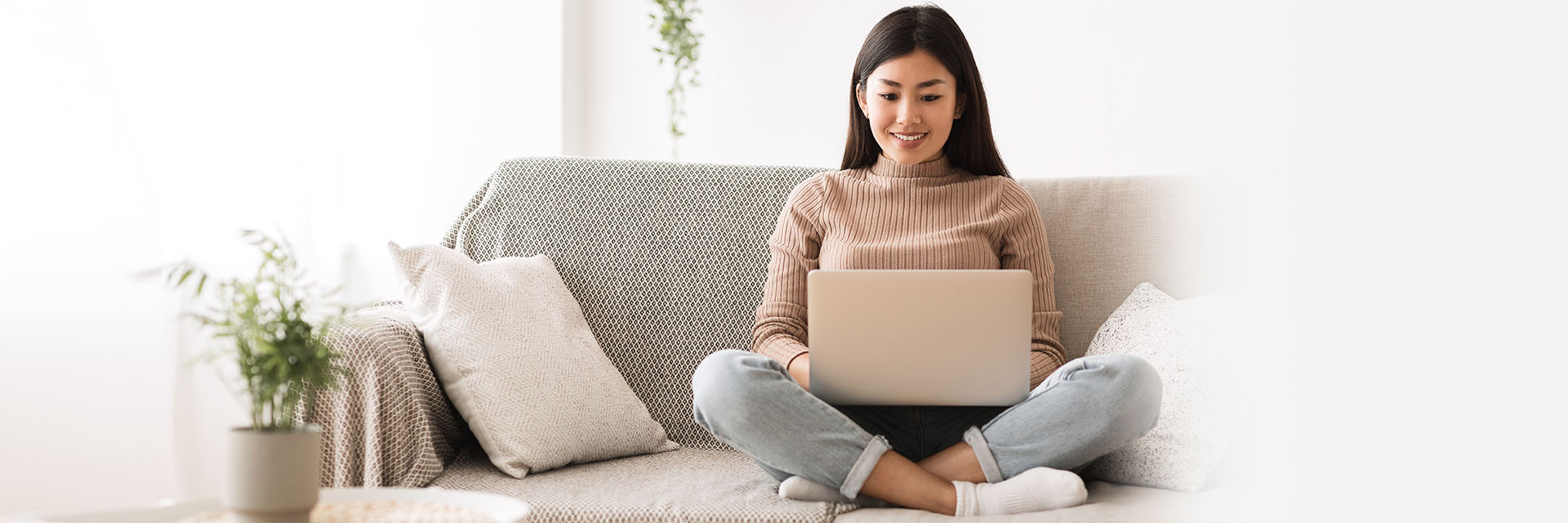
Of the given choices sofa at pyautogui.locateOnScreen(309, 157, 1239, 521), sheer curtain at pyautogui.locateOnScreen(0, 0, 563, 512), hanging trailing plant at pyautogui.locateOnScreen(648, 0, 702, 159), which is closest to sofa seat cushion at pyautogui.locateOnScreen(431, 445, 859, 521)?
sofa at pyautogui.locateOnScreen(309, 157, 1239, 521)

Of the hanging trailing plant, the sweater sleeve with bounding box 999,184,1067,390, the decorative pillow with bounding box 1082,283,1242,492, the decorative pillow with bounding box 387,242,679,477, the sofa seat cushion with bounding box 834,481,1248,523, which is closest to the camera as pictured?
the sofa seat cushion with bounding box 834,481,1248,523

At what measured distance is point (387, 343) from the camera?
1.38 m

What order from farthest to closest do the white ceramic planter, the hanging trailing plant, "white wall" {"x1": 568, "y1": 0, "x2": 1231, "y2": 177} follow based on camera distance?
the hanging trailing plant → "white wall" {"x1": 568, "y1": 0, "x2": 1231, "y2": 177} → the white ceramic planter

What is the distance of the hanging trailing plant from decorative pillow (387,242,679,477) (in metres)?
1.21

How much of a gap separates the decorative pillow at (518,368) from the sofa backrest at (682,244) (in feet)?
0.33

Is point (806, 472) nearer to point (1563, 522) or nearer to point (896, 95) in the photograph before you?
point (896, 95)

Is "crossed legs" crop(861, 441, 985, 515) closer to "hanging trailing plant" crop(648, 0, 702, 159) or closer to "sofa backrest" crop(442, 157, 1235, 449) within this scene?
"sofa backrest" crop(442, 157, 1235, 449)

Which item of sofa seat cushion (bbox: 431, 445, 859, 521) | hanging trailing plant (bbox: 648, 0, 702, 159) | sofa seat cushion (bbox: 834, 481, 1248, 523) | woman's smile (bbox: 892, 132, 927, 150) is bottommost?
sofa seat cushion (bbox: 431, 445, 859, 521)

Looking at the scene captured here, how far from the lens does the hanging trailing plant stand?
279 cm

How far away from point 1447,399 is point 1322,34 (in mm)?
73

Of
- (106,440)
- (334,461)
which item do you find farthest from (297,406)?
(106,440)

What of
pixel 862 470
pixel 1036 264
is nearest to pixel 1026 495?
pixel 862 470

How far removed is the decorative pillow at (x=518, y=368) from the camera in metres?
1.46

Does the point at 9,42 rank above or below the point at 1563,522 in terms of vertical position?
above
